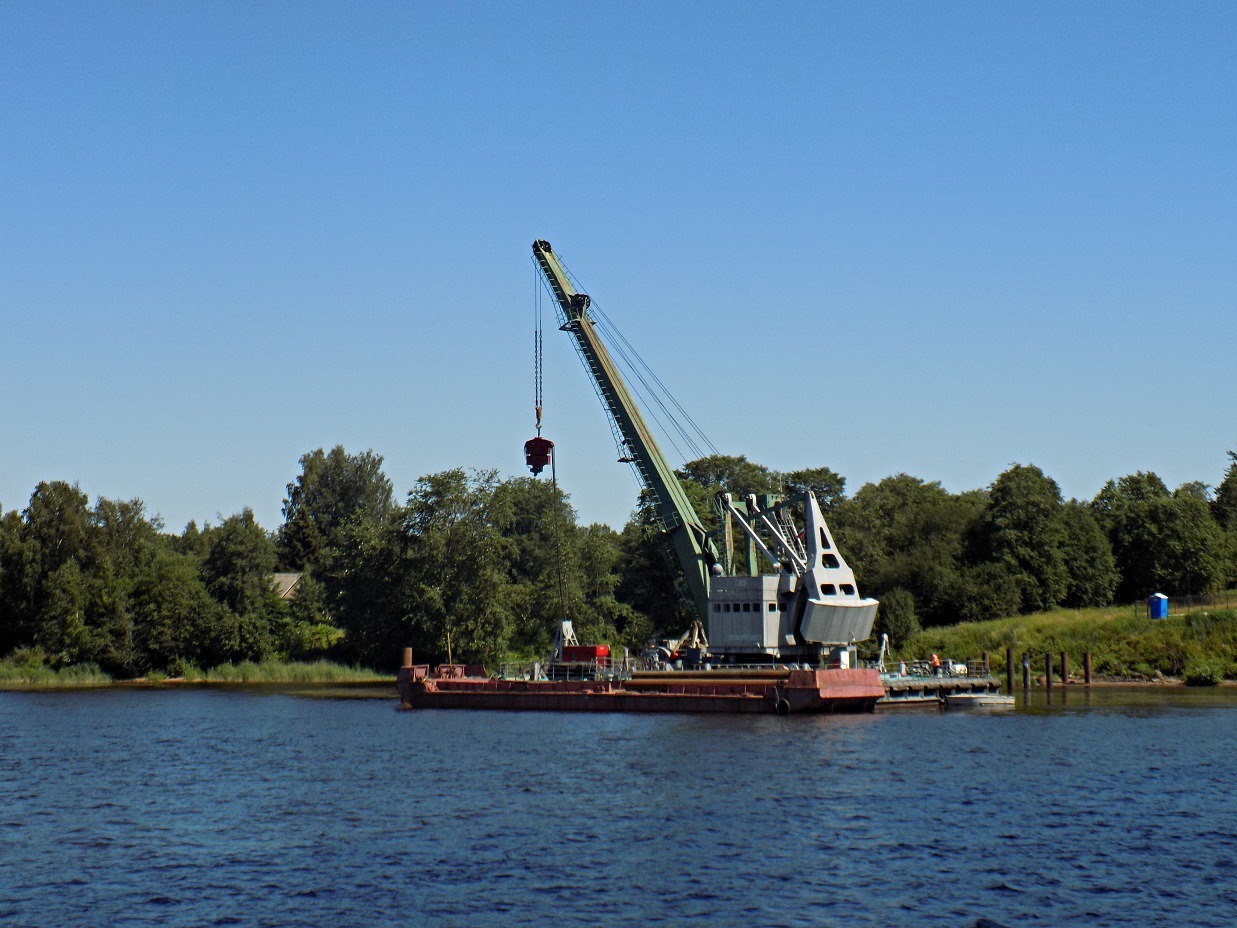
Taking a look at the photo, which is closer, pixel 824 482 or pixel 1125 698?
pixel 1125 698

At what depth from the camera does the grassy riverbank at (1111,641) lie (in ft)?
224

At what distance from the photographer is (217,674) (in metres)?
89.1

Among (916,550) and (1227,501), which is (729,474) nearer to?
(916,550)

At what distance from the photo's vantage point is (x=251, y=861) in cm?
2616

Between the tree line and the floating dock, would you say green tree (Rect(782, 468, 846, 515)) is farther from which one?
the floating dock

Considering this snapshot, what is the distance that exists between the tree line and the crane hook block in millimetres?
18692

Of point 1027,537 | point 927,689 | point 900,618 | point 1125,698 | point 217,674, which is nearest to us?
point 927,689

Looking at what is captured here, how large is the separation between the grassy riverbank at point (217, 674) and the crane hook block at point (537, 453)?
99.0 feet

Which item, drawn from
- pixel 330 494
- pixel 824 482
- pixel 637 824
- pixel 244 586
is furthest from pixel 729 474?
pixel 637 824

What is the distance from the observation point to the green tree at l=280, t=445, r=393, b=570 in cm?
13725

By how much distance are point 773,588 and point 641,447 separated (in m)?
11.0

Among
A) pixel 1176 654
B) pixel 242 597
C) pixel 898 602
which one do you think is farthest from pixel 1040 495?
pixel 242 597

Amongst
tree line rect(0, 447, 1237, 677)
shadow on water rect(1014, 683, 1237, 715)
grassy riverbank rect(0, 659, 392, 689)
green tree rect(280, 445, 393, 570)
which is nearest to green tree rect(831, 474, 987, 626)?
tree line rect(0, 447, 1237, 677)

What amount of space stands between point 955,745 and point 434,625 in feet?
155
